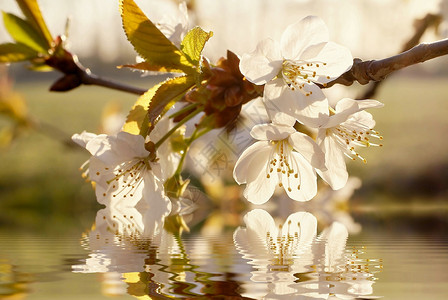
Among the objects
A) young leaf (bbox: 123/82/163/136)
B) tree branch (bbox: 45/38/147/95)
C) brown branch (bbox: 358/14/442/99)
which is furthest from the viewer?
brown branch (bbox: 358/14/442/99)

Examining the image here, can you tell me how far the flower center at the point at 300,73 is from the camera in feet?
1.35

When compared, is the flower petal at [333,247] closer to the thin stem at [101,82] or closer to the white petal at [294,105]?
the white petal at [294,105]

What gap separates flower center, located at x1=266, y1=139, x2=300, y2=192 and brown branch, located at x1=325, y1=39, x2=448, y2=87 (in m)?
0.07

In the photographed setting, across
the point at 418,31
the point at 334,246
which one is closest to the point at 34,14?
the point at 334,246

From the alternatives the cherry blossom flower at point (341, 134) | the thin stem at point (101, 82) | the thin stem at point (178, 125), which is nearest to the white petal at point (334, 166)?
the cherry blossom flower at point (341, 134)

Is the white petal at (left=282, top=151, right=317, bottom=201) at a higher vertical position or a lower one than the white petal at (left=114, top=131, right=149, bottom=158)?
lower

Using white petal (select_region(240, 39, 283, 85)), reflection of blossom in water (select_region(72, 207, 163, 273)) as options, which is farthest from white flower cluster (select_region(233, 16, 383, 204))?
reflection of blossom in water (select_region(72, 207, 163, 273))

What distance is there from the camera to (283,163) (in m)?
0.48

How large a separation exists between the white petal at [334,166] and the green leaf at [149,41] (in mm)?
130

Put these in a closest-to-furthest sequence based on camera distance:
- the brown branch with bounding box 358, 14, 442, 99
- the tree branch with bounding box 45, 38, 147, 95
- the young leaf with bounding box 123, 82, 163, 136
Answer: the young leaf with bounding box 123, 82, 163, 136 → the tree branch with bounding box 45, 38, 147, 95 → the brown branch with bounding box 358, 14, 442, 99

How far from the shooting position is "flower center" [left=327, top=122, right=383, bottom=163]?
47 centimetres

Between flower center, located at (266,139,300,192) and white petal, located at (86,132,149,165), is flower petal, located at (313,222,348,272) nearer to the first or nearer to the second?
flower center, located at (266,139,300,192)

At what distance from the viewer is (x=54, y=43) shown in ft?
1.85

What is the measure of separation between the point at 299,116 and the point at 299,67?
50 millimetres
